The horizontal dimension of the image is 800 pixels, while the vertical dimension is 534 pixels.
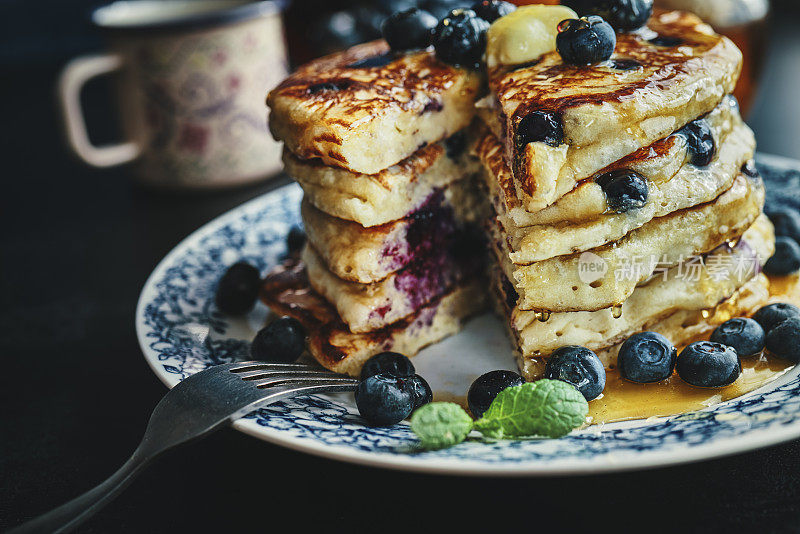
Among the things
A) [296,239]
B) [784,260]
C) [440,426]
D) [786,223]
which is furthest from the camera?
[296,239]

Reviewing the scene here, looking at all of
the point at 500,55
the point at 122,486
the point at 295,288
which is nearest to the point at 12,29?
the point at 295,288

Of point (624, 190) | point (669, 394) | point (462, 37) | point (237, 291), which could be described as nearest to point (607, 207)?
point (624, 190)

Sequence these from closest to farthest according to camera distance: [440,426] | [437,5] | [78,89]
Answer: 1. [440,426]
2. [78,89]
3. [437,5]

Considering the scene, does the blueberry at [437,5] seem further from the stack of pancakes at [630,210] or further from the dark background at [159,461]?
the stack of pancakes at [630,210]

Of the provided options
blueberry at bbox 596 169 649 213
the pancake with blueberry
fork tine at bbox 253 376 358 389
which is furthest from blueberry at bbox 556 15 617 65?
fork tine at bbox 253 376 358 389

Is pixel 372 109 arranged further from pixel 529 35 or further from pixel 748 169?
pixel 748 169

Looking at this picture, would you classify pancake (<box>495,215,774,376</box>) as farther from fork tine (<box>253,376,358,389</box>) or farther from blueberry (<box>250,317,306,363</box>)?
blueberry (<box>250,317,306,363</box>)
